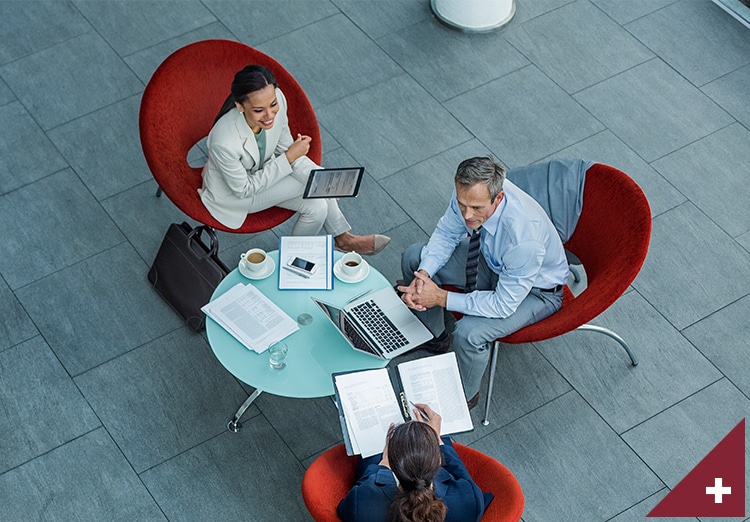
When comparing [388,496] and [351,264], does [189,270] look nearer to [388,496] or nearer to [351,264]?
[351,264]

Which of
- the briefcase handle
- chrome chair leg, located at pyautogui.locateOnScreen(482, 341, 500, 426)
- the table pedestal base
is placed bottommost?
the table pedestal base

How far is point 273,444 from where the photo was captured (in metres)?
3.61

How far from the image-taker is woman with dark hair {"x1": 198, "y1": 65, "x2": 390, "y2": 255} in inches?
142

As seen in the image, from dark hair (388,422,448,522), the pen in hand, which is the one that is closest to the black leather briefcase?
the pen in hand

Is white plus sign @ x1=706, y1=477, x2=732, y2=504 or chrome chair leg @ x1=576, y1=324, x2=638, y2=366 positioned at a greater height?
chrome chair leg @ x1=576, y1=324, x2=638, y2=366

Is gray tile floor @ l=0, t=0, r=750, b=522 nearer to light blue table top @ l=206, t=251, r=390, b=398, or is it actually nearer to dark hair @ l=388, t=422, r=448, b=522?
light blue table top @ l=206, t=251, r=390, b=398

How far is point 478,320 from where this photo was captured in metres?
3.46

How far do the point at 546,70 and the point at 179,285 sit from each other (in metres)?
2.34

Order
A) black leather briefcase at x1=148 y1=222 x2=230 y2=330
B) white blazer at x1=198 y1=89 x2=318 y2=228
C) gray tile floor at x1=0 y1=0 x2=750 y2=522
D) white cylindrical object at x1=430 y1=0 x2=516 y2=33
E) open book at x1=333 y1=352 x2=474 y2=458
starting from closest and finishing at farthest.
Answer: open book at x1=333 y1=352 x2=474 y2=458, gray tile floor at x1=0 y1=0 x2=750 y2=522, white blazer at x1=198 y1=89 x2=318 y2=228, black leather briefcase at x1=148 y1=222 x2=230 y2=330, white cylindrical object at x1=430 y1=0 x2=516 y2=33

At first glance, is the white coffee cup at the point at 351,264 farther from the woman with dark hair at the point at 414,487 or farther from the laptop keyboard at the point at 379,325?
the woman with dark hair at the point at 414,487

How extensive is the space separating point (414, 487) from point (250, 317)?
1042 mm

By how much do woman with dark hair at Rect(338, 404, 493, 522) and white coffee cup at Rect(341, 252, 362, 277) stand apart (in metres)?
0.81

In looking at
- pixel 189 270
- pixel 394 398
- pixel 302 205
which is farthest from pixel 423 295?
pixel 189 270

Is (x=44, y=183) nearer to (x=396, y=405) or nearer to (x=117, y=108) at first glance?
(x=117, y=108)
